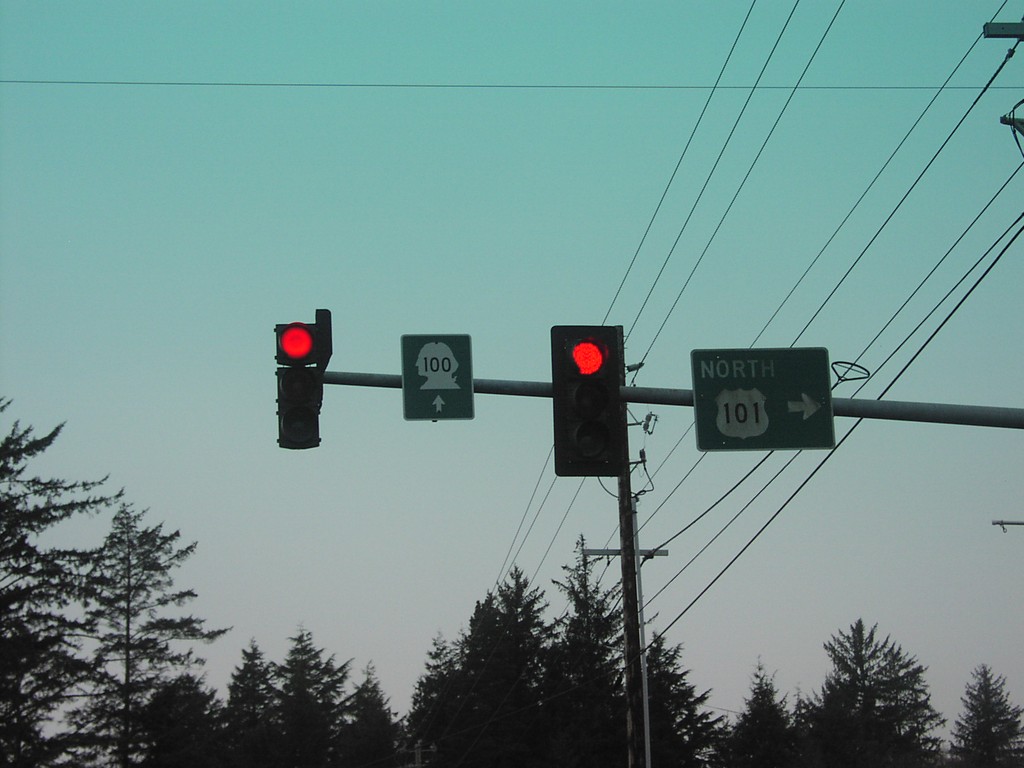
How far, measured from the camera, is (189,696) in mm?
63625

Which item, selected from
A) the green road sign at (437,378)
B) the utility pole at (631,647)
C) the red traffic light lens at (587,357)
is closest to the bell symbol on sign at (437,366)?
the green road sign at (437,378)

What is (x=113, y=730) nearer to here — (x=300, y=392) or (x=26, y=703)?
(x=26, y=703)

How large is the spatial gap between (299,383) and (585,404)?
2.51 meters

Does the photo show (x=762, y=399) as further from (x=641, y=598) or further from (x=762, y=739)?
(x=762, y=739)

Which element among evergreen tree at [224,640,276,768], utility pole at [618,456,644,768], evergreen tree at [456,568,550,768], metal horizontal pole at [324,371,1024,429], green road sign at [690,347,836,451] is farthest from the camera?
evergreen tree at [224,640,276,768]

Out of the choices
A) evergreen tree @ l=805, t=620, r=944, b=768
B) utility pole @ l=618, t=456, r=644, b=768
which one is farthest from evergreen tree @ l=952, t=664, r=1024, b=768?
utility pole @ l=618, t=456, r=644, b=768

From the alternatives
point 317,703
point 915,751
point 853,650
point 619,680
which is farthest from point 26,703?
point 853,650

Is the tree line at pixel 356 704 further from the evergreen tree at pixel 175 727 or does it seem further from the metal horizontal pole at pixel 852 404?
the metal horizontal pole at pixel 852 404

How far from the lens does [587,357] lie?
39.7 feet

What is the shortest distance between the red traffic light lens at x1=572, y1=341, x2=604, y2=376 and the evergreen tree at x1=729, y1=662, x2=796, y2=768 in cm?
6518

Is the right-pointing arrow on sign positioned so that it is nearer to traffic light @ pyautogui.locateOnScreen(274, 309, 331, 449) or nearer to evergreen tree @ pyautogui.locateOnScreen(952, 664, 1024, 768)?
traffic light @ pyautogui.locateOnScreen(274, 309, 331, 449)

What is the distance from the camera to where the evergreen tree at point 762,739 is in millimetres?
74500

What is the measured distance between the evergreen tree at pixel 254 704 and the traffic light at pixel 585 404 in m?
77.9

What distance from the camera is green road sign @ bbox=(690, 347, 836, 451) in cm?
1255
